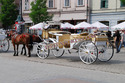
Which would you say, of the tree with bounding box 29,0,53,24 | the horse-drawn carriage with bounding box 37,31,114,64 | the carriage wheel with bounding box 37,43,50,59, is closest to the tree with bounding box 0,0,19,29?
the tree with bounding box 29,0,53,24

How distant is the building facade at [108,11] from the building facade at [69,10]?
110cm

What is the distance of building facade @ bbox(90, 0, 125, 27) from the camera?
26297 millimetres

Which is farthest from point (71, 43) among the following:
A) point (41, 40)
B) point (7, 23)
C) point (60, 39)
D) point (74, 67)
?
point (7, 23)

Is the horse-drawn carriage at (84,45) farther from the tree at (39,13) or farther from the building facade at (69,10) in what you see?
the building facade at (69,10)

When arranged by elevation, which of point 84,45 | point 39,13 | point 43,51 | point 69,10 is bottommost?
point 43,51

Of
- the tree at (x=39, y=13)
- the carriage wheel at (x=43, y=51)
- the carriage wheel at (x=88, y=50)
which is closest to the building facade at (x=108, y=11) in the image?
the tree at (x=39, y=13)

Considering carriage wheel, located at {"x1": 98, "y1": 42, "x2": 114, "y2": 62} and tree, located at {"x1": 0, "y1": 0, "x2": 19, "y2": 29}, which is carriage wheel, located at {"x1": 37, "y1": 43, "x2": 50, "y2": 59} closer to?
carriage wheel, located at {"x1": 98, "y1": 42, "x2": 114, "y2": 62}

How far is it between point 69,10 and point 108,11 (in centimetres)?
567

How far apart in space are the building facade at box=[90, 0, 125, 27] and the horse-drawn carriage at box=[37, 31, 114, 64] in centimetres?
1737

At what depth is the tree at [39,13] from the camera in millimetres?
28125

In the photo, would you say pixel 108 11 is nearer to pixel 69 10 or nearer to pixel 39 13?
pixel 69 10

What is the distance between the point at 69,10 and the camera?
29469 mm

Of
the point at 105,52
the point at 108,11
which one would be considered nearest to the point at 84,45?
the point at 105,52

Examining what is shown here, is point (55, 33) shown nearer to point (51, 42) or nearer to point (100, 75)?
point (51, 42)
